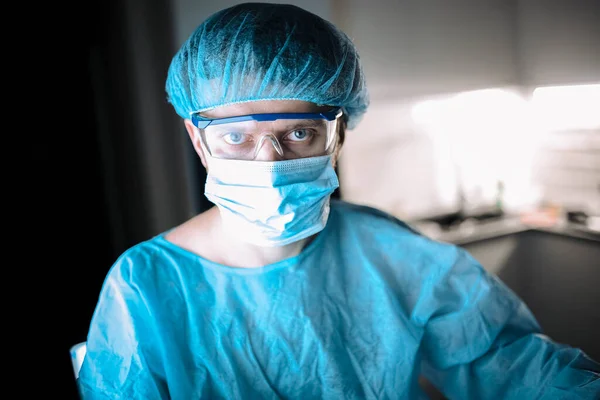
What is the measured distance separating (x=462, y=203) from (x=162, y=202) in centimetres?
88

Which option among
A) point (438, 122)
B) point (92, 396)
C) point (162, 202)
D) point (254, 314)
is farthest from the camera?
point (438, 122)

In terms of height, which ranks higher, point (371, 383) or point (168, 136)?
point (168, 136)

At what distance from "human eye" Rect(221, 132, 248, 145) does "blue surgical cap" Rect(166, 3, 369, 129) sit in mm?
63

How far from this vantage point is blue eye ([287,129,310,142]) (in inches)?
35.8

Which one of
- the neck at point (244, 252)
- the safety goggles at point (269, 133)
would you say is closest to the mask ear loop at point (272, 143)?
the safety goggles at point (269, 133)

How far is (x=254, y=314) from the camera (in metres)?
0.96

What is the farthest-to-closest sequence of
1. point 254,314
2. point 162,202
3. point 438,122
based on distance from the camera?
1. point 438,122
2. point 162,202
3. point 254,314

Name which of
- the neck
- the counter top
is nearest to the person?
the neck

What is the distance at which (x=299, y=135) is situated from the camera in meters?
0.92

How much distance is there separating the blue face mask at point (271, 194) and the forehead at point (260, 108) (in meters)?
0.09

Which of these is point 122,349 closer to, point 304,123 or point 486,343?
point 304,123

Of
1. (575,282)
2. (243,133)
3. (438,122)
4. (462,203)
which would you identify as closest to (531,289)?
(575,282)

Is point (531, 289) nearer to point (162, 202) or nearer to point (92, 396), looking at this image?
point (162, 202)

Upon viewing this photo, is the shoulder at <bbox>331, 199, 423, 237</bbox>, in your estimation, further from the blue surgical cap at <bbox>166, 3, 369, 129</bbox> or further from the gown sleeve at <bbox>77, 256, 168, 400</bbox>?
the gown sleeve at <bbox>77, 256, 168, 400</bbox>
